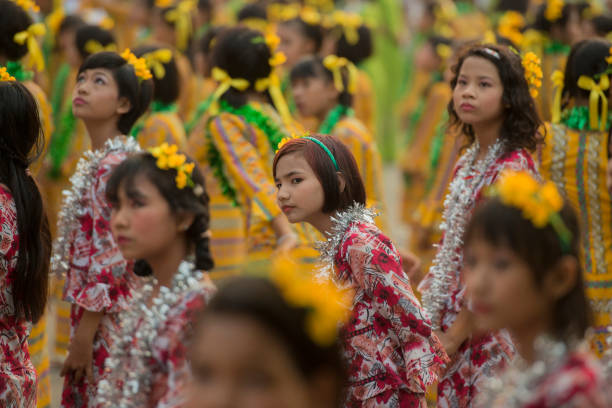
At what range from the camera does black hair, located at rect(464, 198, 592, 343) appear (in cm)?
235

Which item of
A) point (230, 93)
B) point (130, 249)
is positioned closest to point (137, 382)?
point (130, 249)

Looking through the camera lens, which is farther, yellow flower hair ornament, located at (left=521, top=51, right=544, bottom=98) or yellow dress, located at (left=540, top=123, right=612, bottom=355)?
yellow dress, located at (left=540, top=123, right=612, bottom=355)

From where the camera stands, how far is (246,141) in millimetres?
5152

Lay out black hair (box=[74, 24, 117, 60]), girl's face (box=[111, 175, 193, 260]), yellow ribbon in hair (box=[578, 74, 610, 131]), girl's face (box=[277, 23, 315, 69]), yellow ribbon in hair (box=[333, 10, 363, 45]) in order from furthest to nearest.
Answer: yellow ribbon in hair (box=[333, 10, 363, 45])
girl's face (box=[277, 23, 315, 69])
black hair (box=[74, 24, 117, 60])
yellow ribbon in hair (box=[578, 74, 610, 131])
girl's face (box=[111, 175, 193, 260])

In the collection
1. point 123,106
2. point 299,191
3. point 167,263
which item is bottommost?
point 167,263

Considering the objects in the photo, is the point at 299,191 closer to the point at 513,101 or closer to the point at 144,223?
the point at 144,223

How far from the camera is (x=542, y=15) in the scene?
23.0 ft

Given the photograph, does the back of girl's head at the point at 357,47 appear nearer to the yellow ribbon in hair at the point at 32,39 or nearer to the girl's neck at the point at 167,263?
the yellow ribbon in hair at the point at 32,39

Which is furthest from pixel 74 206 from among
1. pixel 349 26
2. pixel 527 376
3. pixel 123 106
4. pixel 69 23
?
pixel 349 26

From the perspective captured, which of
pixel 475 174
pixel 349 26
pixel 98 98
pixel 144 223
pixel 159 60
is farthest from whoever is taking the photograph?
pixel 349 26

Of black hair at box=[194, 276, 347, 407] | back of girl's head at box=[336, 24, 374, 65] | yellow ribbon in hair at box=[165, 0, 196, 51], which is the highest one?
yellow ribbon in hair at box=[165, 0, 196, 51]

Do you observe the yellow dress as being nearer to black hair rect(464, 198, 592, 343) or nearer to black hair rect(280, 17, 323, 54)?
black hair rect(464, 198, 592, 343)

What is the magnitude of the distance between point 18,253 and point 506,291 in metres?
1.98

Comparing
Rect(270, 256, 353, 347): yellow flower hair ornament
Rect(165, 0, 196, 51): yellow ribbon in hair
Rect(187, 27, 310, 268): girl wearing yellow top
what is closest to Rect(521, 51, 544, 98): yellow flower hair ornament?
Rect(187, 27, 310, 268): girl wearing yellow top
